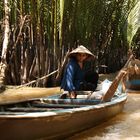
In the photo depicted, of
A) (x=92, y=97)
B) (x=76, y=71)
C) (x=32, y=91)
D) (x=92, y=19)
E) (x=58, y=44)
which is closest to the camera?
(x=76, y=71)

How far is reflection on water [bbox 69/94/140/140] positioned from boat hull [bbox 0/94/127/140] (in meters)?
0.11

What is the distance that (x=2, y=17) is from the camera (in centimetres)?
1201

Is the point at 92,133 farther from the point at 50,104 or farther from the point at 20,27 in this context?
the point at 20,27

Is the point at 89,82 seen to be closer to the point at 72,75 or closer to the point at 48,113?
the point at 72,75

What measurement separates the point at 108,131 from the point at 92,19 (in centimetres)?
631

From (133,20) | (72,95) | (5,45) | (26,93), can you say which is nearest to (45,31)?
(5,45)

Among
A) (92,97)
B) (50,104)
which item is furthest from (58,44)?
(50,104)

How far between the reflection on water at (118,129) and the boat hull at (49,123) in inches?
4.4

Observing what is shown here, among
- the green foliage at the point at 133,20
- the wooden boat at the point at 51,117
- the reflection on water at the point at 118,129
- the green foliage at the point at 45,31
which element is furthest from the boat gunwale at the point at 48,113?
the green foliage at the point at 133,20

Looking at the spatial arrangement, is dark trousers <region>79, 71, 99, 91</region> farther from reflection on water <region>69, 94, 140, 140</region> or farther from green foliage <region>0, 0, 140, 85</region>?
green foliage <region>0, 0, 140, 85</region>

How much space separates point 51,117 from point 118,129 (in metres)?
1.73

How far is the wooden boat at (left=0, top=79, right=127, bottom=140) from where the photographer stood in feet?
16.0

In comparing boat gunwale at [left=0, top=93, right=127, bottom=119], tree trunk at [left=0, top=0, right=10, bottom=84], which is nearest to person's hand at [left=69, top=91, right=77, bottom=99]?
boat gunwale at [left=0, top=93, right=127, bottom=119]

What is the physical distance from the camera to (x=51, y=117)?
520 centimetres
